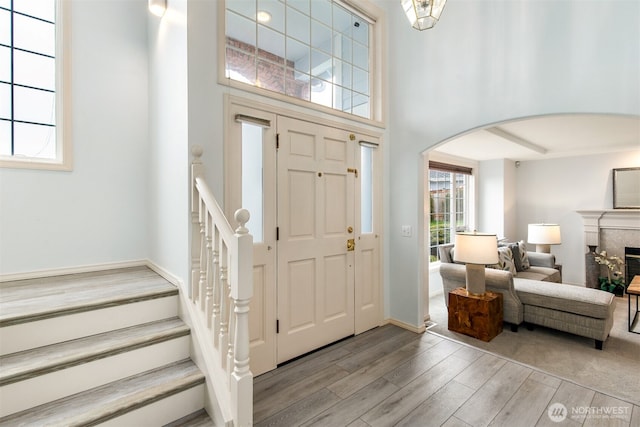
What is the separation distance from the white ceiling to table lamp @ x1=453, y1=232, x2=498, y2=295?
3.43ft

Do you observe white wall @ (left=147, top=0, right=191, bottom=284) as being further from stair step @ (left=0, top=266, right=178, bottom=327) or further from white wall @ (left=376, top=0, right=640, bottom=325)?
white wall @ (left=376, top=0, right=640, bottom=325)

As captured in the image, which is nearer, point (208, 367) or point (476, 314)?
point (208, 367)

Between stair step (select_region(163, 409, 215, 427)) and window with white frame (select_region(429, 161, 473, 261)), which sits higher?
window with white frame (select_region(429, 161, 473, 261))

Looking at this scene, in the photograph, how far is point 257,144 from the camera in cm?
247

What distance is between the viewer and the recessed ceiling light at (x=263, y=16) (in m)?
2.50

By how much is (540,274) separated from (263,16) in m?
5.06

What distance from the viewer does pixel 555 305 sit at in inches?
126

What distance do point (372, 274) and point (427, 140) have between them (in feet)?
5.21

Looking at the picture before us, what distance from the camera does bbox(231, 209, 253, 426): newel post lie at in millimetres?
1560

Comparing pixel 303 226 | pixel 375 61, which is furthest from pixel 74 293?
pixel 375 61

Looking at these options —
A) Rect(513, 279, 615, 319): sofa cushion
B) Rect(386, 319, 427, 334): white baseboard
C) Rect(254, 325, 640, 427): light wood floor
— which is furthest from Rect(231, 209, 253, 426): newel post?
Rect(513, 279, 615, 319): sofa cushion

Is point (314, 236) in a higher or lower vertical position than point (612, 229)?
higher

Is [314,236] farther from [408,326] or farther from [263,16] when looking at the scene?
[263,16]

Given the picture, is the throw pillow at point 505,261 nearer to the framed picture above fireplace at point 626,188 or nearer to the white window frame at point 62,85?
the framed picture above fireplace at point 626,188
